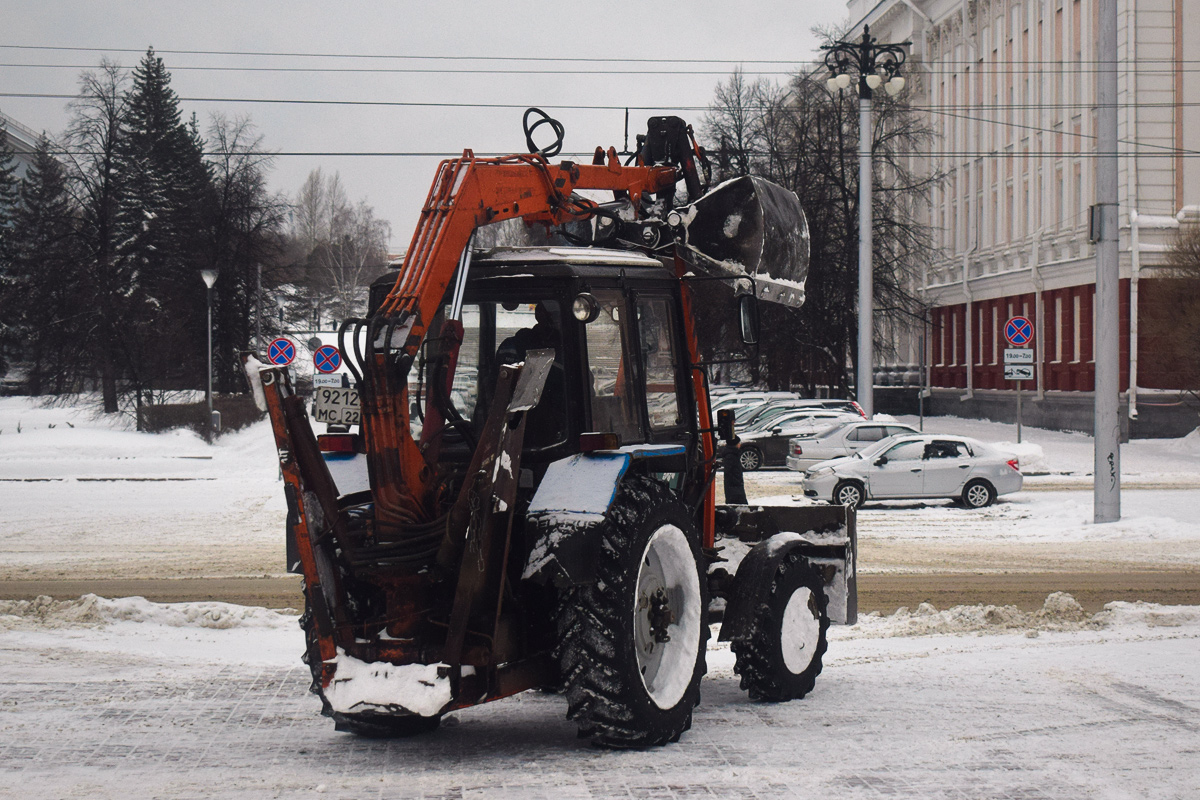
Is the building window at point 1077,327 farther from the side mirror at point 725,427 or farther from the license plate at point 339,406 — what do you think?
the license plate at point 339,406

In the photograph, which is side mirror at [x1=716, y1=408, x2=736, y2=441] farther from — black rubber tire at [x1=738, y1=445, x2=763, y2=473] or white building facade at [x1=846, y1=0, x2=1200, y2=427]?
white building facade at [x1=846, y1=0, x2=1200, y2=427]

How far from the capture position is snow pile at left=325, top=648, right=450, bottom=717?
18.6 ft

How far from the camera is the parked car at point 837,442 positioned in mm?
28172

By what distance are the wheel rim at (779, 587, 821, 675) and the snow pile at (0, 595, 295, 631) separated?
519 centimetres

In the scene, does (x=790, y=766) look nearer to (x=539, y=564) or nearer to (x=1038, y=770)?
(x=1038, y=770)

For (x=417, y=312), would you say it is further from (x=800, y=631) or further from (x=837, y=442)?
(x=837, y=442)

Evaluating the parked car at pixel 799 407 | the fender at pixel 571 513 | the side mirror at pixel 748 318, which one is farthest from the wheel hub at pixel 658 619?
the parked car at pixel 799 407

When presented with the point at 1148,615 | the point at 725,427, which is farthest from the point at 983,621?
the point at 725,427

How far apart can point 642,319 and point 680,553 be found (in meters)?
1.28

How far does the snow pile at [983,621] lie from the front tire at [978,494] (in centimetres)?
1193

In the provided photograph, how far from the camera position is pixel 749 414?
38.8m

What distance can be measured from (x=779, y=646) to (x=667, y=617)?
129cm

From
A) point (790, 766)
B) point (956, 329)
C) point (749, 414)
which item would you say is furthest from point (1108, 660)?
point (956, 329)

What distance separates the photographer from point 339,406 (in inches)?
232
